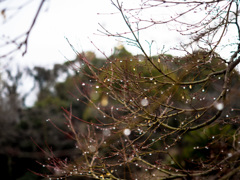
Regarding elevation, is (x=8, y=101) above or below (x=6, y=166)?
above

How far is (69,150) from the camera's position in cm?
1110

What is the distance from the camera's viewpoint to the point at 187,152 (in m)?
7.00

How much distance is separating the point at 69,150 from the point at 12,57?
35.3 feet

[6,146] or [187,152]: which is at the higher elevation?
[6,146]

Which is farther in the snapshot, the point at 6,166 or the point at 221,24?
the point at 6,166

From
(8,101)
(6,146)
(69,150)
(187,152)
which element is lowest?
(187,152)

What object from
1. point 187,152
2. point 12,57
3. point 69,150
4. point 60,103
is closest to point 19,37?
point 12,57

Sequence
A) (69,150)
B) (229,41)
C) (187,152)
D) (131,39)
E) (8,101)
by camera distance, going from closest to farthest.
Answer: (131,39), (229,41), (187,152), (69,150), (8,101)

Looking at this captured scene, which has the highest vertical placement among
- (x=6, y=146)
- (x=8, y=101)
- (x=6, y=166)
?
(x=8, y=101)

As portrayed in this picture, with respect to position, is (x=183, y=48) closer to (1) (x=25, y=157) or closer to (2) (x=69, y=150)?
(2) (x=69, y=150)

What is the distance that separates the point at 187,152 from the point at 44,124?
7426 millimetres

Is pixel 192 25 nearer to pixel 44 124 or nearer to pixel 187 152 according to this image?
pixel 187 152

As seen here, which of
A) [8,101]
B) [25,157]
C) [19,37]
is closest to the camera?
[19,37]

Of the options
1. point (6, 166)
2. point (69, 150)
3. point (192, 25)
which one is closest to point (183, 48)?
point (192, 25)
